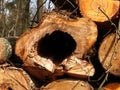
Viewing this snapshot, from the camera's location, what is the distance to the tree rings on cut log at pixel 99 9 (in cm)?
307

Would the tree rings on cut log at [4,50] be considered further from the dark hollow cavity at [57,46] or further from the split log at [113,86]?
the split log at [113,86]

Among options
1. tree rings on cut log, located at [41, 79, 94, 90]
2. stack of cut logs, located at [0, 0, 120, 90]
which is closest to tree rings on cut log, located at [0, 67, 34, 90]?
stack of cut logs, located at [0, 0, 120, 90]

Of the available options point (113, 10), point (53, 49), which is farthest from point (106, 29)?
point (53, 49)

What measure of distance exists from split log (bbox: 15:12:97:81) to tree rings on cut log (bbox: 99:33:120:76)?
13 cm

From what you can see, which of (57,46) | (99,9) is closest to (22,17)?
(57,46)

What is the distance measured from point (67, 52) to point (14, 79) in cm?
51

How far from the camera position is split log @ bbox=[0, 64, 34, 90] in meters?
3.02

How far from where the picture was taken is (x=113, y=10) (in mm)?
3078

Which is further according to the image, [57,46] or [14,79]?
[57,46]

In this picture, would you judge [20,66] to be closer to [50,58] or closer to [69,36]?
[50,58]

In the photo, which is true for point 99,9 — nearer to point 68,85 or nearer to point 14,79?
point 68,85

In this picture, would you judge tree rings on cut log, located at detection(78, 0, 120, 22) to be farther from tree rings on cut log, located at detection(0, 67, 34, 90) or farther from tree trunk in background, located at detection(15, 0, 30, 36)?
tree trunk in background, located at detection(15, 0, 30, 36)

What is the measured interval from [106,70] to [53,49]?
1.84 feet

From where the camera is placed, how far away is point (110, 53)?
3068 mm
